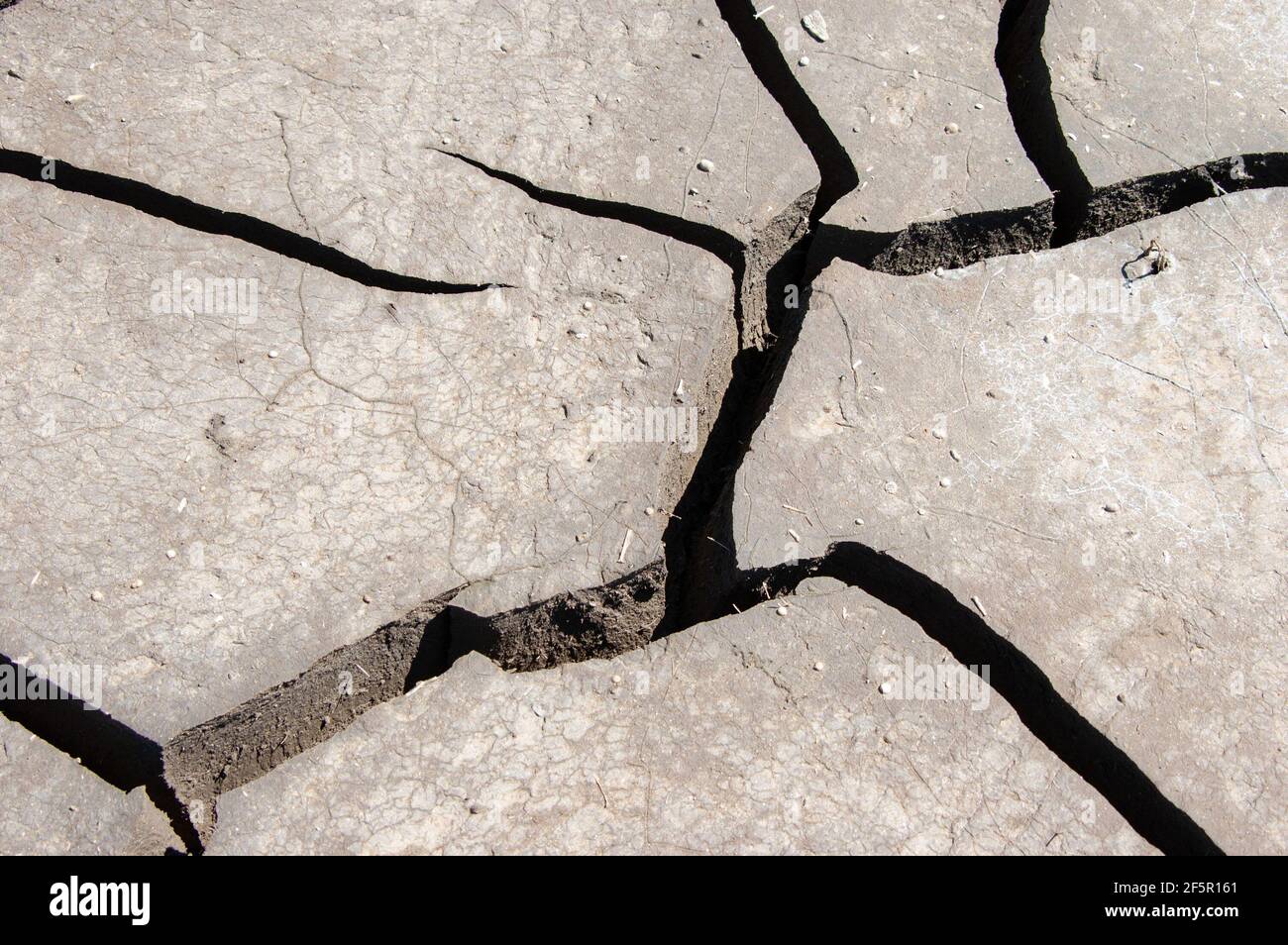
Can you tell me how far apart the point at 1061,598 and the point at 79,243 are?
1978 millimetres

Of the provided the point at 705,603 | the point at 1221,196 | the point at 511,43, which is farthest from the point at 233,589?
the point at 1221,196

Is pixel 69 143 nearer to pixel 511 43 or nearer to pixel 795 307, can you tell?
pixel 511 43

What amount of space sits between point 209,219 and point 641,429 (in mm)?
984

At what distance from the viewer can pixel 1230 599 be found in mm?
1928

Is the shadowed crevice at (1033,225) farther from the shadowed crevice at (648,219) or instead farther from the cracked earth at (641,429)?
the shadowed crevice at (648,219)

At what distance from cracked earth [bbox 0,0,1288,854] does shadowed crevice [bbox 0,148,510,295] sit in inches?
0.4

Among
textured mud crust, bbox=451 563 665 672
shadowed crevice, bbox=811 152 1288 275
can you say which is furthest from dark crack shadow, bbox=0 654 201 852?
shadowed crevice, bbox=811 152 1288 275

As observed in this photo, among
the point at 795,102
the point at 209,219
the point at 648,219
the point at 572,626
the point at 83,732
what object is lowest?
the point at 83,732

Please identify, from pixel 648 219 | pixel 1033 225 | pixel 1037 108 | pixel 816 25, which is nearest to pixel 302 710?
pixel 648 219

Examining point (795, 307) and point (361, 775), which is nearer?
point (361, 775)

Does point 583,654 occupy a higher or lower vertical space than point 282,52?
lower

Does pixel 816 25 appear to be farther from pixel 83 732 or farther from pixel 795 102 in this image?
pixel 83 732

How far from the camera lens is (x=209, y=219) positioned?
219 centimetres

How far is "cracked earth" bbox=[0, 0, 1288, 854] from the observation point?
1735 mm
